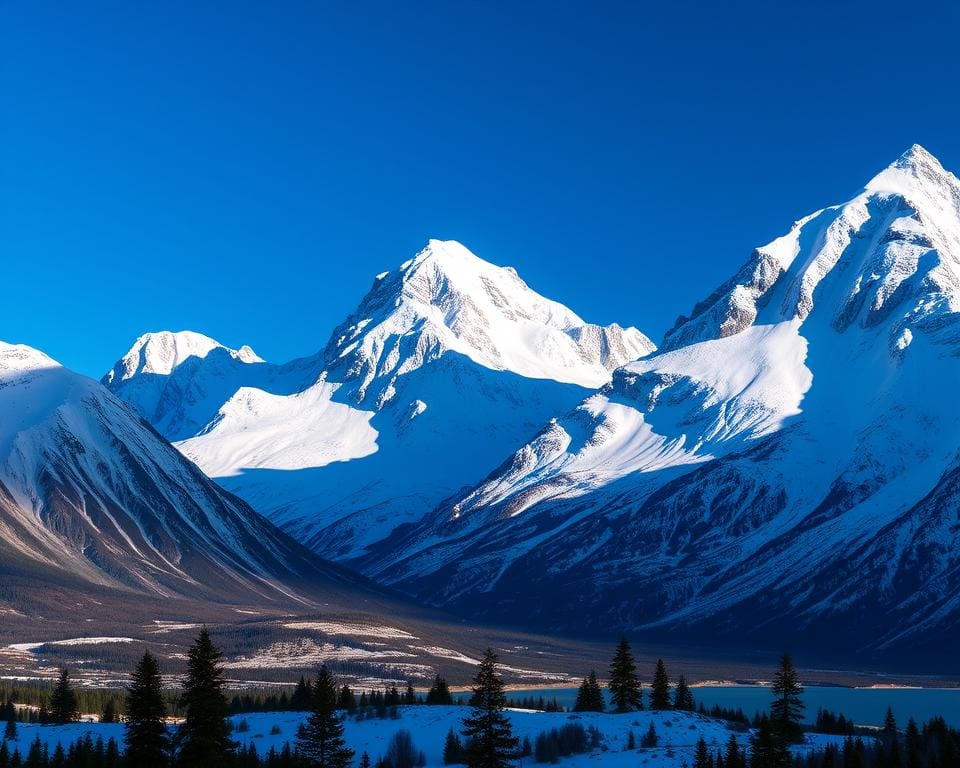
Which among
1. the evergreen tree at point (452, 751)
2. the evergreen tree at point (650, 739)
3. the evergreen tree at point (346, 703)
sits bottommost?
the evergreen tree at point (452, 751)

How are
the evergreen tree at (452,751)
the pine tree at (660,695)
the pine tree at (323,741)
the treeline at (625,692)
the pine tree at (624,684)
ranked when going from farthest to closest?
the pine tree at (660,695) < the treeline at (625,692) < the pine tree at (624,684) < the evergreen tree at (452,751) < the pine tree at (323,741)

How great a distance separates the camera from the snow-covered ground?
12219 centimetres

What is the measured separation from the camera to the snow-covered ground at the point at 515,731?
122 m

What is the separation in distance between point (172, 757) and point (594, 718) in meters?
51.5

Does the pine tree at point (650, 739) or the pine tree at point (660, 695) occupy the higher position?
the pine tree at point (660, 695)

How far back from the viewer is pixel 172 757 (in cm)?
9419

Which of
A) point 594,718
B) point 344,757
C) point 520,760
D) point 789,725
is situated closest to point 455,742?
point 520,760

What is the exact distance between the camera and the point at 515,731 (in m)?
132

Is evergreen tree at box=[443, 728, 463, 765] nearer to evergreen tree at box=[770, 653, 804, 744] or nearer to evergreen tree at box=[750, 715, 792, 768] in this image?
evergreen tree at box=[750, 715, 792, 768]

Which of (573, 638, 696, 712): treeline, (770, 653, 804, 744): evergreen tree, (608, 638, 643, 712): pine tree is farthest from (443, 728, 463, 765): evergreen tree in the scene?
(770, 653, 804, 744): evergreen tree

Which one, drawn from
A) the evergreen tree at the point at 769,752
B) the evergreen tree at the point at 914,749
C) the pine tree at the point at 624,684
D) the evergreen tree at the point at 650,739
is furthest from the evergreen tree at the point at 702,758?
the pine tree at the point at 624,684

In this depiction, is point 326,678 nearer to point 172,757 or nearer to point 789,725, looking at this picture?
point 172,757

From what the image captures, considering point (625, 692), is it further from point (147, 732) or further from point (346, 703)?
point (147, 732)

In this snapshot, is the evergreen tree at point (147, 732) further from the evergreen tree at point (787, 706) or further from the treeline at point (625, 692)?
the treeline at point (625, 692)
